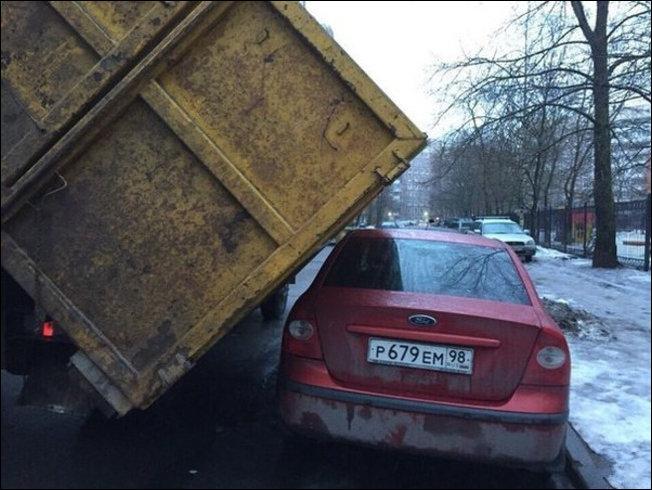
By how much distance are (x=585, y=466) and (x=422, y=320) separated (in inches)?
59.4

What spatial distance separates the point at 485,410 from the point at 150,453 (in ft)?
6.78

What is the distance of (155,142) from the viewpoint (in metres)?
3.35

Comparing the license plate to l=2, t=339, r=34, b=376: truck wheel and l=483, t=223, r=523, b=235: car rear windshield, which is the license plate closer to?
l=2, t=339, r=34, b=376: truck wheel

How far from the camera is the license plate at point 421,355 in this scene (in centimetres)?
360

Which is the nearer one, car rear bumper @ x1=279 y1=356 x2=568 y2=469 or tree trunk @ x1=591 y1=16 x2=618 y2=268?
car rear bumper @ x1=279 y1=356 x2=568 y2=469

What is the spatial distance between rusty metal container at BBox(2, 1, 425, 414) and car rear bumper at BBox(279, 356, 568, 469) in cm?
86

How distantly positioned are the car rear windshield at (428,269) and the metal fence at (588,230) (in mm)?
13712

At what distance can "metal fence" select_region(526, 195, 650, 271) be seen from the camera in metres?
18.3

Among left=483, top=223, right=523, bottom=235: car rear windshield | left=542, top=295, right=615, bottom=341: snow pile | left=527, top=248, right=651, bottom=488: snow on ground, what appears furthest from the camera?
left=483, top=223, right=523, bottom=235: car rear windshield

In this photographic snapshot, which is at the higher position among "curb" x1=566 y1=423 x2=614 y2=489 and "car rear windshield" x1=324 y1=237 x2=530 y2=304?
"car rear windshield" x1=324 y1=237 x2=530 y2=304

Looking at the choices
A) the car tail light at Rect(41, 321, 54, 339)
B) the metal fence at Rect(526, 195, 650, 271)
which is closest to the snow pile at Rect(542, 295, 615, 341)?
the car tail light at Rect(41, 321, 54, 339)

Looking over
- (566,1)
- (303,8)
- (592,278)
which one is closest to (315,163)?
(303,8)

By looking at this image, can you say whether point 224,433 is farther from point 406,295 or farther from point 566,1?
point 566,1

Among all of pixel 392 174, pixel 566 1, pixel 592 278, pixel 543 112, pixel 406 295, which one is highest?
pixel 566 1
